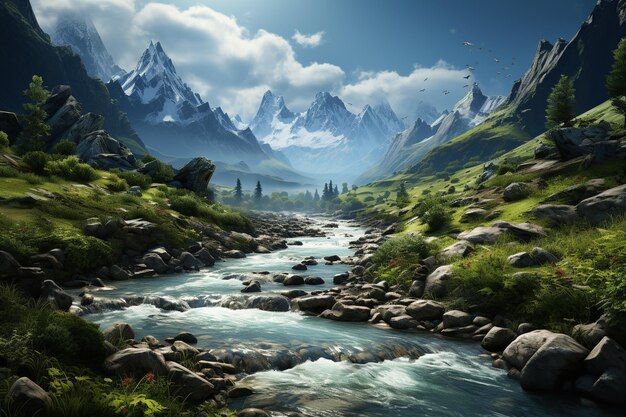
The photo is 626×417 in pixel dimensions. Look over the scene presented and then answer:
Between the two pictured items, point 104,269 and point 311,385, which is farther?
point 104,269

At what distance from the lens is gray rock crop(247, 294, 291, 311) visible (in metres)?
19.7

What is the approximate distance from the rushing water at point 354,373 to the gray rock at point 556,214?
13.7 m

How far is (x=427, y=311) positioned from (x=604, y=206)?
44.2 feet

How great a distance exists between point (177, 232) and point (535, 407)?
30.4m

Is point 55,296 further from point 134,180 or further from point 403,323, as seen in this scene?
point 134,180

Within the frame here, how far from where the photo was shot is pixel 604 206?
21938 mm

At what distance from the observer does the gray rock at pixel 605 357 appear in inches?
405

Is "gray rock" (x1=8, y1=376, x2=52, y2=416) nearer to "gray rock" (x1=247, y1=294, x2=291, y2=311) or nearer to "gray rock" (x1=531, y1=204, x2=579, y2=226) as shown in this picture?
"gray rock" (x1=247, y1=294, x2=291, y2=311)

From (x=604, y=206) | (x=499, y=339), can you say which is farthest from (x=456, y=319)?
(x=604, y=206)

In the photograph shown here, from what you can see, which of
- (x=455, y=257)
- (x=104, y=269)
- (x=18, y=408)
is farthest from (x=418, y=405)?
(x=104, y=269)

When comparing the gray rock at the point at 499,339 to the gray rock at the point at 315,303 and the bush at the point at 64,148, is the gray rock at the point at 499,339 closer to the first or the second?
the gray rock at the point at 315,303

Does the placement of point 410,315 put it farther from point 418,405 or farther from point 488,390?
point 418,405

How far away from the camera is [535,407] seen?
10023 mm

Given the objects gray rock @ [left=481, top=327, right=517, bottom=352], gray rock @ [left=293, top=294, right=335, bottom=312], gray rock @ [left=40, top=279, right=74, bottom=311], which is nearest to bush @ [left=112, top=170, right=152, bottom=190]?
gray rock @ [left=40, top=279, right=74, bottom=311]
